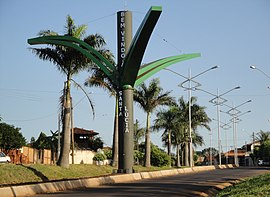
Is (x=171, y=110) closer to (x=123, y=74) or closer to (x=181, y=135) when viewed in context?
(x=181, y=135)

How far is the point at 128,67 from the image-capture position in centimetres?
2608

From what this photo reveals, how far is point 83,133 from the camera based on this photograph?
63875 millimetres

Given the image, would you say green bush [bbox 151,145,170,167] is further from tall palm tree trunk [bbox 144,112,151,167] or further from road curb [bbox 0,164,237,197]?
road curb [bbox 0,164,237,197]

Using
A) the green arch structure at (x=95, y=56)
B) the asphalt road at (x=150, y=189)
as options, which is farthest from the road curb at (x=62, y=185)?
the green arch structure at (x=95, y=56)

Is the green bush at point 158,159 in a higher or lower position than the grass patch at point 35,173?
higher

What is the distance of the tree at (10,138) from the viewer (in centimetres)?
5528

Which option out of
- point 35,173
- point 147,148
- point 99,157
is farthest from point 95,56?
point 99,157

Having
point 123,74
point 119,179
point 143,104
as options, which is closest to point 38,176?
point 119,179

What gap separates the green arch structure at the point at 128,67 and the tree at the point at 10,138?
27.6 meters

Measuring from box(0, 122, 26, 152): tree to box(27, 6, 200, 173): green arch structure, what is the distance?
27634 mm

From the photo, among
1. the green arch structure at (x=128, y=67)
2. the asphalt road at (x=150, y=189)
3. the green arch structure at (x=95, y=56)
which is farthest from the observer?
the green arch structure at (x=95, y=56)

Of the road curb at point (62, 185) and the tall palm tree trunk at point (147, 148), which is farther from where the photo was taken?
the tall palm tree trunk at point (147, 148)

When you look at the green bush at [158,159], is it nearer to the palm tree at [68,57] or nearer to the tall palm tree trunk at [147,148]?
the tall palm tree trunk at [147,148]

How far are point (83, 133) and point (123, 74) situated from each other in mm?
38126
